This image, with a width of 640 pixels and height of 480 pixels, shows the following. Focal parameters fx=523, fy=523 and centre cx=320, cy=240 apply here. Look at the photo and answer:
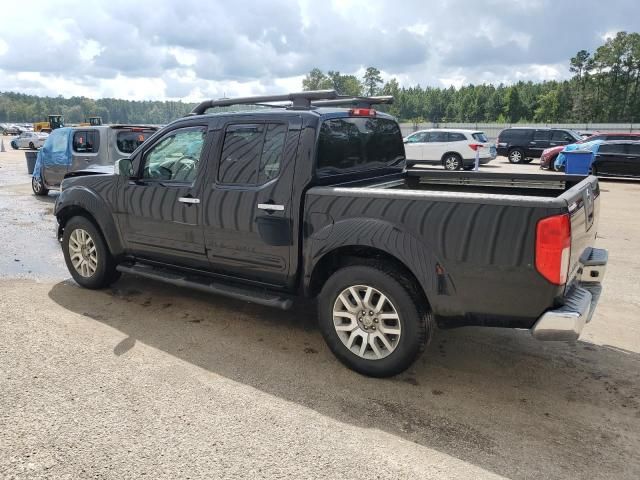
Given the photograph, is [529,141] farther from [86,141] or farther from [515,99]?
[515,99]

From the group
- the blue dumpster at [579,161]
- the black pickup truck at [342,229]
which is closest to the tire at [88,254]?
the black pickup truck at [342,229]

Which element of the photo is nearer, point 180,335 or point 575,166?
point 180,335

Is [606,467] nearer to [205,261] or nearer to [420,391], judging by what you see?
[420,391]

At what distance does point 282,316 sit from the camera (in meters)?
4.89

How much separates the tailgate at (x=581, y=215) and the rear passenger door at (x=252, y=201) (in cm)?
186

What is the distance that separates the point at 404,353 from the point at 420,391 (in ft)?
0.95

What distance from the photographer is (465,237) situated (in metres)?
3.15

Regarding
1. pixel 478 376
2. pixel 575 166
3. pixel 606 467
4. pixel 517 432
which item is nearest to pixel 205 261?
pixel 478 376

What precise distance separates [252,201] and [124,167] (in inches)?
62.8

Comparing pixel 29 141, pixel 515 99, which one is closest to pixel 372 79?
pixel 515 99

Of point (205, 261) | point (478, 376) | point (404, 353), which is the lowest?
point (478, 376)

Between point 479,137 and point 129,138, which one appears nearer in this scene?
point 129,138

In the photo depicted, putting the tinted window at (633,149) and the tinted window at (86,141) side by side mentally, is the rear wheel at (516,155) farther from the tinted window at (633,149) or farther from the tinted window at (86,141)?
the tinted window at (86,141)

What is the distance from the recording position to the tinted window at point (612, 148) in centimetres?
1645
